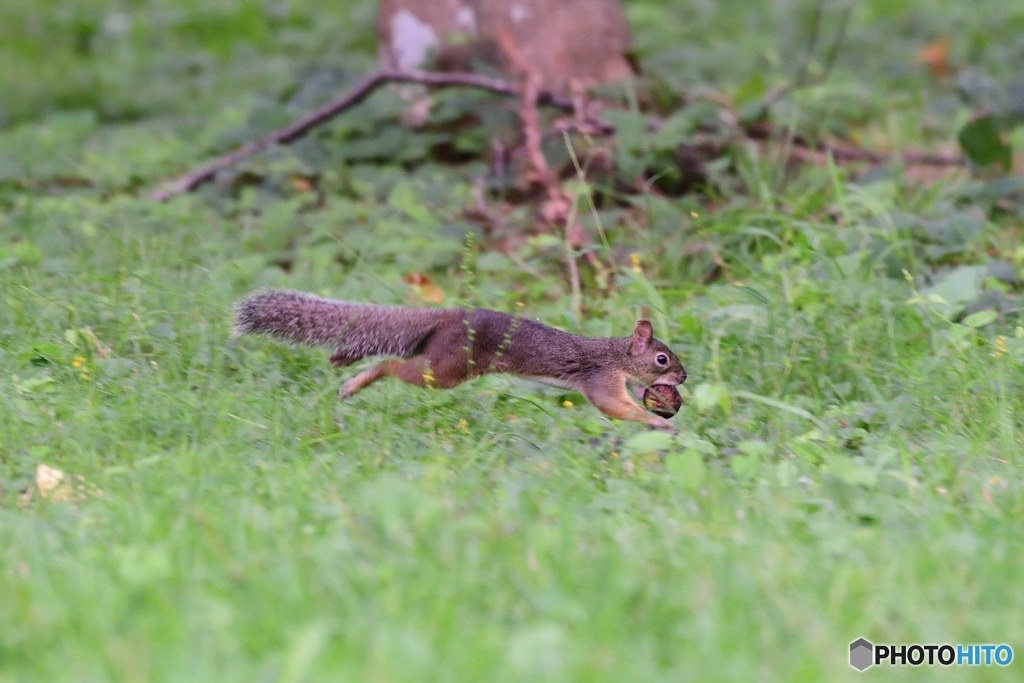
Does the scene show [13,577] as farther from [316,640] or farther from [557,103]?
[557,103]

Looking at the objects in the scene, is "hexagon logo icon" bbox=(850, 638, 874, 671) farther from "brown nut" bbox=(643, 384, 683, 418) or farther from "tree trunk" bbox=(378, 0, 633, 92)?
"tree trunk" bbox=(378, 0, 633, 92)

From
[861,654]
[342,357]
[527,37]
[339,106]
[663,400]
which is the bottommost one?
[663,400]

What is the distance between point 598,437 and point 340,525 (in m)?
1.29

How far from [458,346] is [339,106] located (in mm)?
3115

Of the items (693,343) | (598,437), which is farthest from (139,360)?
(693,343)

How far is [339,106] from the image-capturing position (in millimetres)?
6969

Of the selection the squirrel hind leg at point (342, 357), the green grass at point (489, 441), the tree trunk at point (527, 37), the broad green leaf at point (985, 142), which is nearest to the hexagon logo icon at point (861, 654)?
the green grass at point (489, 441)

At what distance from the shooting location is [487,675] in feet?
7.77

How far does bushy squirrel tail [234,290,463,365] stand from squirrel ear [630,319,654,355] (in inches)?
26.0

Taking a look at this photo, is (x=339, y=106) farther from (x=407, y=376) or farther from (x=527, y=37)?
(x=407, y=376)

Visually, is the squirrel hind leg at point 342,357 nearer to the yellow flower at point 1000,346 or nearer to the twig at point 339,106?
the yellow flower at point 1000,346

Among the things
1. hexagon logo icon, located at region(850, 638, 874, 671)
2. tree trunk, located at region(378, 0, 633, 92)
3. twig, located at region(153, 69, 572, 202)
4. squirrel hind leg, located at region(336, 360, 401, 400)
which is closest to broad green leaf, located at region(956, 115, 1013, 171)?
tree trunk, located at region(378, 0, 633, 92)

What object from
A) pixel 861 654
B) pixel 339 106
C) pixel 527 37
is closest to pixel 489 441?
pixel 861 654

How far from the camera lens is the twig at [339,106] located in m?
6.73
